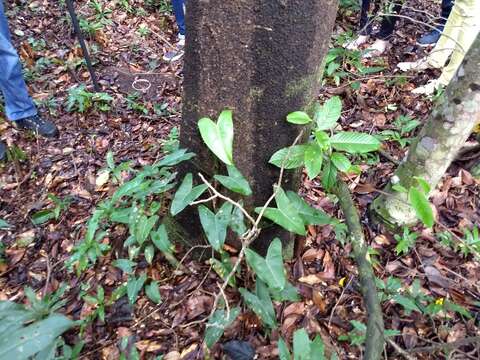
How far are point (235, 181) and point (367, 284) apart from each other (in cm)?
57

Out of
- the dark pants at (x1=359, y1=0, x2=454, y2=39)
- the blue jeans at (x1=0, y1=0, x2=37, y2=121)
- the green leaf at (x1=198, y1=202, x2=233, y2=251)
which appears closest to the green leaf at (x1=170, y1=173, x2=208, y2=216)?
the green leaf at (x1=198, y1=202, x2=233, y2=251)

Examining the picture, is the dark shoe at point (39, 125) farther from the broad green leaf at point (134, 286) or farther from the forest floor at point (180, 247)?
the broad green leaf at point (134, 286)

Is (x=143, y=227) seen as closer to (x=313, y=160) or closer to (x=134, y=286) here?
(x=134, y=286)

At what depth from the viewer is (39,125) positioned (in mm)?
2836

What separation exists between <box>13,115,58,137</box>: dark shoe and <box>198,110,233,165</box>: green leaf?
6.88 ft

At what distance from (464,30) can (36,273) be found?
314cm

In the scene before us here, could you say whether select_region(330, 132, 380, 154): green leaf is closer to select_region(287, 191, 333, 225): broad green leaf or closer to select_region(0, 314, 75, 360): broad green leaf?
select_region(287, 191, 333, 225): broad green leaf

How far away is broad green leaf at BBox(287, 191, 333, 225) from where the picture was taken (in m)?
1.40

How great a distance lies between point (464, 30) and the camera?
8.32 ft

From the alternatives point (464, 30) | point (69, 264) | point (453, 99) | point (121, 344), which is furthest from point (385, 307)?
point (464, 30)

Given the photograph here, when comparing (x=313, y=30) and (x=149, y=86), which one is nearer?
(x=313, y=30)

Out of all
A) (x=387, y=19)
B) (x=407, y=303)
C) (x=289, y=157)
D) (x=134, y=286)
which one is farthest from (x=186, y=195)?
(x=387, y=19)

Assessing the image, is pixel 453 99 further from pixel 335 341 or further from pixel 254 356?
pixel 254 356

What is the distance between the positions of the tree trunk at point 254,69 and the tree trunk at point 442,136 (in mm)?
687
